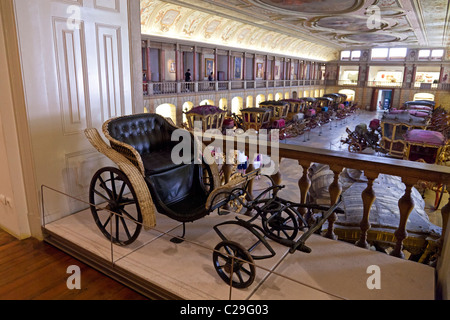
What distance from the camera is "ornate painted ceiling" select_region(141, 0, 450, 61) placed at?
1263cm

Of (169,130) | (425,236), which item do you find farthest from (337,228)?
(169,130)

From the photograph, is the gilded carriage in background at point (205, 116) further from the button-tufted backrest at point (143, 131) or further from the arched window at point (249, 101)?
the button-tufted backrest at point (143, 131)

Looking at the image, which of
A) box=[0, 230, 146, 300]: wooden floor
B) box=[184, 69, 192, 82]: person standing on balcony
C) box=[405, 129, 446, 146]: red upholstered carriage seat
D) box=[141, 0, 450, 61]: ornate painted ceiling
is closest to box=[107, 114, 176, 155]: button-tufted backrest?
box=[0, 230, 146, 300]: wooden floor

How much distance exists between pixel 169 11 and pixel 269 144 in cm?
1341

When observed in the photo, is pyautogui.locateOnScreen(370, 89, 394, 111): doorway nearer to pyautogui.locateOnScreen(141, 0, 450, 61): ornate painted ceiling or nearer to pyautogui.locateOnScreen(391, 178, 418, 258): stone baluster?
pyautogui.locateOnScreen(141, 0, 450, 61): ornate painted ceiling

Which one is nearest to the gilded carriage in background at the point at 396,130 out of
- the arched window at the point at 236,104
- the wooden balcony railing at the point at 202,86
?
the wooden balcony railing at the point at 202,86

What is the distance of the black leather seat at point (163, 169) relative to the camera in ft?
7.63

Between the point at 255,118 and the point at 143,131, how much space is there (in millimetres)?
11598

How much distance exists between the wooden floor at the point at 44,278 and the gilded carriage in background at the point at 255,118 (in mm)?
11983

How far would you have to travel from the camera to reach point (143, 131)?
2.73 meters

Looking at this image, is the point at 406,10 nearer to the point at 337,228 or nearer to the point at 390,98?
the point at 337,228

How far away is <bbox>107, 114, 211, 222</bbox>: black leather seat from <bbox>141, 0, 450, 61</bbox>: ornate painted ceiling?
11.4 metres

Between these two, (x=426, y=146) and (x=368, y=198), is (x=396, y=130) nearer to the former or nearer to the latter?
(x=426, y=146)

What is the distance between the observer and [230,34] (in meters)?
18.6
